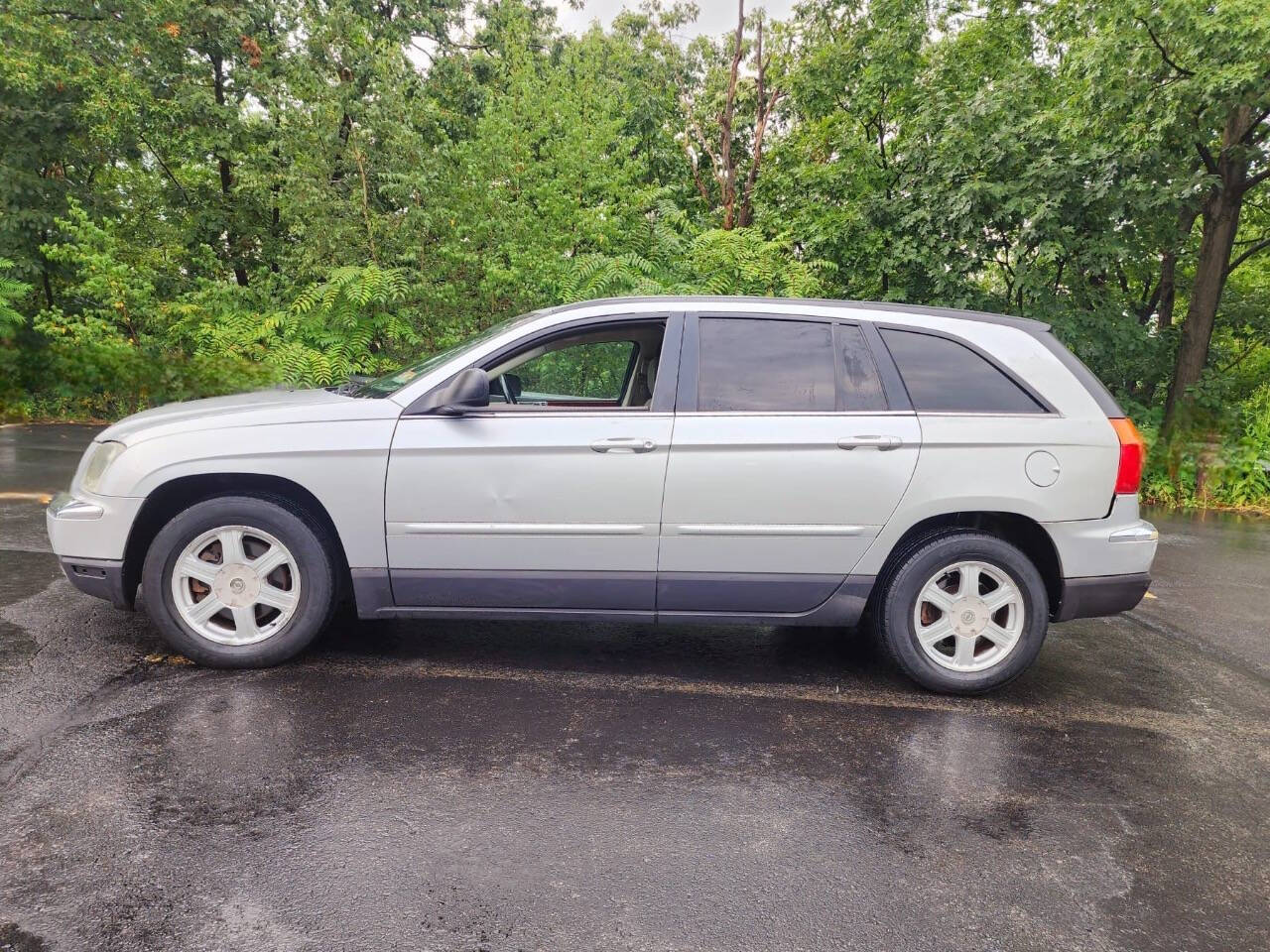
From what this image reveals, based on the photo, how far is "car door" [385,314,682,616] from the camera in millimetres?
3936

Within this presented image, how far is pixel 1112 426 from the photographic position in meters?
4.06

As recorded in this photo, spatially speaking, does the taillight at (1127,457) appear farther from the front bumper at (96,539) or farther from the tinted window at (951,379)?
the front bumper at (96,539)

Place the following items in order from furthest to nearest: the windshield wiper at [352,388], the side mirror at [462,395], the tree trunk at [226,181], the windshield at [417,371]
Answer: the tree trunk at [226,181]
the windshield wiper at [352,388]
the windshield at [417,371]
the side mirror at [462,395]

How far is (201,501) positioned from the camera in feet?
13.3

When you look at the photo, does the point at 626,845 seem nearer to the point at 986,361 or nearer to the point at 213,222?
the point at 986,361

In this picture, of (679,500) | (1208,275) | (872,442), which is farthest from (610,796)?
(1208,275)

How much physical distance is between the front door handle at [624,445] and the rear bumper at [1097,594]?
2058 millimetres

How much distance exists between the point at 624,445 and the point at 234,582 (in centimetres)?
192

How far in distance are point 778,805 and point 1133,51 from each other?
11.1 metres

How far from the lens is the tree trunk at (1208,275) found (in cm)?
1174

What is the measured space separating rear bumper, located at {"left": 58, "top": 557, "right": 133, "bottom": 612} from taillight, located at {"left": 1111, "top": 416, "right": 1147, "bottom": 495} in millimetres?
4654

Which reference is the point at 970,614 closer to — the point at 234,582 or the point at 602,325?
the point at 602,325

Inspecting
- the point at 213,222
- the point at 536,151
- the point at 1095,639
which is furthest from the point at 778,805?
the point at 213,222

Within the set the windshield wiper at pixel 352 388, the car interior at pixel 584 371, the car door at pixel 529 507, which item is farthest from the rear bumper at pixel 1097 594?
the windshield wiper at pixel 352 388
